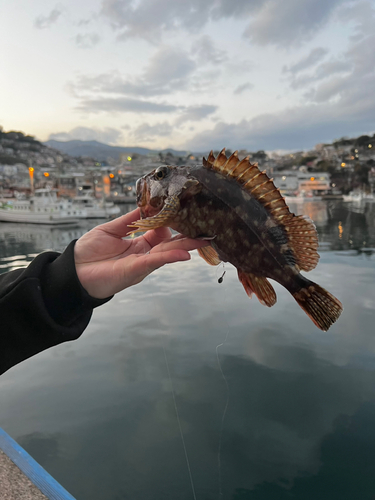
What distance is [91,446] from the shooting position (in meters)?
6.04

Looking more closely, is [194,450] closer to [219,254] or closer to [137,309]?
[219,254]

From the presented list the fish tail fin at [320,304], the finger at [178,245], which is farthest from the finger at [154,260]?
the fish tail fin at [320,304]

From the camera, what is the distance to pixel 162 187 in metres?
2.93

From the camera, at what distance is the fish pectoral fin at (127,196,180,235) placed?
104 inches

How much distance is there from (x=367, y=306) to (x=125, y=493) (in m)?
11.3

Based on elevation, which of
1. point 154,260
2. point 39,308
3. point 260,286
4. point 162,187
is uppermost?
point 162,187

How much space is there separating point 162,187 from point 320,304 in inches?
67.7

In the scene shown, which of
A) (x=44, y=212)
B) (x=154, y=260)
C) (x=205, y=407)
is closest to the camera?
(x=154, y=260)

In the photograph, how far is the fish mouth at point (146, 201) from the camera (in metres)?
2.98

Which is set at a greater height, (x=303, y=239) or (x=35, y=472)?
(x=303, y=239)

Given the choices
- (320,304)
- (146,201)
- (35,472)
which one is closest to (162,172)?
(146,201)

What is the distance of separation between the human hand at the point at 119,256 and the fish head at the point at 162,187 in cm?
32

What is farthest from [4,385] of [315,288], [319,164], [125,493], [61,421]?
[319,164]

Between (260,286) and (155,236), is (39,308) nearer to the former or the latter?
(155,236)
